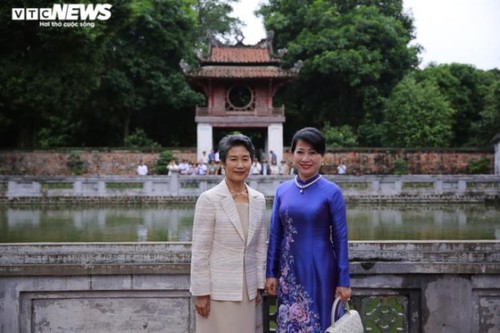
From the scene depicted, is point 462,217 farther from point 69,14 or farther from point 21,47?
point 21,47

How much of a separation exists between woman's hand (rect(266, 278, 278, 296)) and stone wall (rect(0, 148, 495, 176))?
889 inches

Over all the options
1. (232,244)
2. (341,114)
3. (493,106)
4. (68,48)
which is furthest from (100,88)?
(232,244)

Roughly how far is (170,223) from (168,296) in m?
9.39

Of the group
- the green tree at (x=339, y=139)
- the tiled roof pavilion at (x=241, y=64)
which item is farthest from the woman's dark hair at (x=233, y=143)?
the green tree at (x=339, y=139)

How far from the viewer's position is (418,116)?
2622 cm

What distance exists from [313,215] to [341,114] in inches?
1148

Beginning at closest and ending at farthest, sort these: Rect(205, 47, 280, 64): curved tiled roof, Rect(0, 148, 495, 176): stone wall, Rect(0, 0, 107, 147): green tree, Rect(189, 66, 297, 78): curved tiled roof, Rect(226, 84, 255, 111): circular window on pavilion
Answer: Rect(0, 0, 107, 147): green tree, Rect(0, 148, 495, 176): stone wall, Rect(189, 66, 297, 78): curved tiled roof, Rect(205, 47, 280, 64): curved tiled roof, Rect(226, 84, 255, 111): circular window on pavilion

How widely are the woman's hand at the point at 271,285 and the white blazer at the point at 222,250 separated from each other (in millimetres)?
85

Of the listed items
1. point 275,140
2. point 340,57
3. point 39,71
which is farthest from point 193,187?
point 340,57

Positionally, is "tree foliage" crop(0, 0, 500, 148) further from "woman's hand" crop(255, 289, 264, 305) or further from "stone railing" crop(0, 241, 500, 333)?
"woman's hand" crop(255, 289, 264, 305)

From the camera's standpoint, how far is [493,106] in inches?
1007

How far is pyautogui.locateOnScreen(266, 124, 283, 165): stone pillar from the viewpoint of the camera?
2662 cm

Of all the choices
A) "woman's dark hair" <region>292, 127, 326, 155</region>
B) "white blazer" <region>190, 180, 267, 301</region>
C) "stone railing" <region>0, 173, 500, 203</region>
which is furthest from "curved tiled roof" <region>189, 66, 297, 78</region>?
"white blazer" <region>190, 180, 267, 301</region>

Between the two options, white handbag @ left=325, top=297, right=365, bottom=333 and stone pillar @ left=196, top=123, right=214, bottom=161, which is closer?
white handbag @ left=325, top=297, right=365, bottom=333
